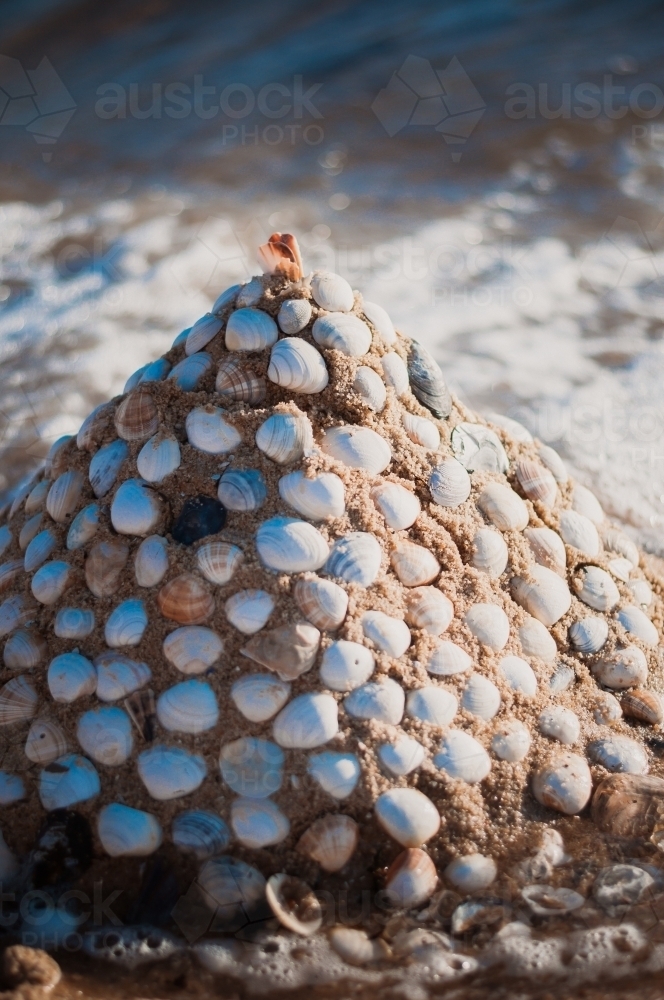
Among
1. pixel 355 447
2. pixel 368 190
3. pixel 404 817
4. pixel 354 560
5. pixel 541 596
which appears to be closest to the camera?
pixel 404 817

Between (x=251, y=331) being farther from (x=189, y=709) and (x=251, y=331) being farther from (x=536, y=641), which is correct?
(x=536, y=641)

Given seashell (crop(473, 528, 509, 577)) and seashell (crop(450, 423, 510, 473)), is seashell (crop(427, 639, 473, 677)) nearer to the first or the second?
seashell (crop(473, 528, 509, 577))

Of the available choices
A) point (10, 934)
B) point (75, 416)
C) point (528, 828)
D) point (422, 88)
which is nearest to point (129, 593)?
point (10, 934)

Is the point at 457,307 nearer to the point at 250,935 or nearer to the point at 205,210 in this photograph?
the point at 205,210

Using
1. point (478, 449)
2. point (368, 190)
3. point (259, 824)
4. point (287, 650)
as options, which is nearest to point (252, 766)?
point (259, 824)

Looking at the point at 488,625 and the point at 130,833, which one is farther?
the point at 488,625

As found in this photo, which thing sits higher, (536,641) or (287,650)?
(287,650)

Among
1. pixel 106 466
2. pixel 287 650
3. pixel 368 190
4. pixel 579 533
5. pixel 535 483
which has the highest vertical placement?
pixel 106 466
